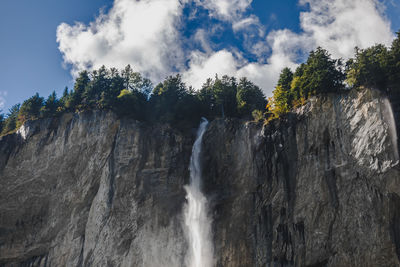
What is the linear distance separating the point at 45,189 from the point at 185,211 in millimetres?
13923

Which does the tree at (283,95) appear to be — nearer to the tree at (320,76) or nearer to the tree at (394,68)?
the tree at (320,76)

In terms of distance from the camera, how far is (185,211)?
31.1 meters

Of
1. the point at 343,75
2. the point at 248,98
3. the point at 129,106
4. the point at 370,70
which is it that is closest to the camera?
the point at 370,70

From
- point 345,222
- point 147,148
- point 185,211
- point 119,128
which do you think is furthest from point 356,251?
point 119,128

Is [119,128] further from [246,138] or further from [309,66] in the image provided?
[309,66]

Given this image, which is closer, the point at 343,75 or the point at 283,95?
the point at 343,75

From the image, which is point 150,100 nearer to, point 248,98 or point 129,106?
point 129,106

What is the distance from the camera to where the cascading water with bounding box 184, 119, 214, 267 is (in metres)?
28.4

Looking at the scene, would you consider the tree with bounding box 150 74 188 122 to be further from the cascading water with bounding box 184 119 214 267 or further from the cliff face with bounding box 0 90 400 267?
the cascading water with bounding box 184 119 214 267

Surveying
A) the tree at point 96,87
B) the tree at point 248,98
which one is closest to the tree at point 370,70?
the tree at point 248,98

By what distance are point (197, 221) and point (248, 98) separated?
1550cm

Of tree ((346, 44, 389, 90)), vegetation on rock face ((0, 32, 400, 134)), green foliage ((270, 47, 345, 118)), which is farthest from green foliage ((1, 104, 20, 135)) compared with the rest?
tree ((346, 44, 389, 90))

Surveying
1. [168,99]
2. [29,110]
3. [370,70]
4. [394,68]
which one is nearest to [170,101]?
[168,99]

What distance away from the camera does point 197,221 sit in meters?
30.1
